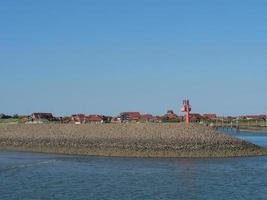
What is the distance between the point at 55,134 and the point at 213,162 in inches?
858

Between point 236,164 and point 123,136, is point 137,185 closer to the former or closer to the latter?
point 236,164

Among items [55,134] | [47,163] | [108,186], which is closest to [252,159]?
[47,163]

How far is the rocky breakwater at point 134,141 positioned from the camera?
4412 cm

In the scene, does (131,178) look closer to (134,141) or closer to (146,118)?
(134,141)

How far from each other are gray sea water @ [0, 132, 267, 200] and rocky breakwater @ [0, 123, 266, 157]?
2662 millimetres

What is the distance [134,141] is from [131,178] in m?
18.3

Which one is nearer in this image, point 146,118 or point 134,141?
point 134,141

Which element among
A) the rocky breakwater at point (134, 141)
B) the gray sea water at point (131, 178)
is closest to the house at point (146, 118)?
the rocky breakwater at point (134, 141)

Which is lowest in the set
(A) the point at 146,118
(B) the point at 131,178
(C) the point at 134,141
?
(B) the point at 131,178

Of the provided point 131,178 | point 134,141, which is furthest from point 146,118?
point 131,178

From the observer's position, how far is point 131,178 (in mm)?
30156

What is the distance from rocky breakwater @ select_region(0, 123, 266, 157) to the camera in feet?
145

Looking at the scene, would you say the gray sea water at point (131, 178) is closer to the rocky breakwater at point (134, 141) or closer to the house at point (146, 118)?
the rocky breakwater at point (134, 141)

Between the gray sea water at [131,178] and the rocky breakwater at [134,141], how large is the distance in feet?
8.73
